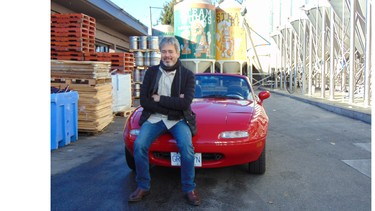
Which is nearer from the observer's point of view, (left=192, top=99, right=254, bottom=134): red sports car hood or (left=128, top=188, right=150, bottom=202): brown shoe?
(left=128, top=188, right=150, bottom=202): brown shoe

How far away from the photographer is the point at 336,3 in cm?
1363

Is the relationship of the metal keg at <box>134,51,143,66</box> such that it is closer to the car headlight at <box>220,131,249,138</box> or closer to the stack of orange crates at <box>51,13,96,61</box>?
the stack of orange crates at <box>51,13,96,61</box>

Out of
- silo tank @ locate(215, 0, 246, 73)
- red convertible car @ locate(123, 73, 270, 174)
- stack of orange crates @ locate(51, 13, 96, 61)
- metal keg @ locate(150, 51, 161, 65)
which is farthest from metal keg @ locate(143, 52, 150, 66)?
red convertible car @ locate(123, 73, 270, 174)

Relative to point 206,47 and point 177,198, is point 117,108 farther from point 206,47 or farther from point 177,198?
point 206,47

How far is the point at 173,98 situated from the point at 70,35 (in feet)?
27.2

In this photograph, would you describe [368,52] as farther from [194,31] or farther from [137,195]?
[194,31]

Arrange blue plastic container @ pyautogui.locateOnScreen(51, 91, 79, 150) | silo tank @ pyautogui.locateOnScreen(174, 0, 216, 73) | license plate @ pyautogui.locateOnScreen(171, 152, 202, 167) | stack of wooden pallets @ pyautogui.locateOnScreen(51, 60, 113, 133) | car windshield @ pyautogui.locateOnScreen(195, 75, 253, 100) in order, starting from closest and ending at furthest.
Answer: license plate @ pyautogui.locateOnScreen(171, 152, 202, 167), car windshield @ pyautogui.locateOnScreen(195, 75, 253, 100), blue plastic container @ pyautogui.locateOnScreen(51, 91, 79, 150), stack of wooden pallets @ pyautogui.locateOnScreen(51, 60, 113, 133), silo tank @ pyautogui.locateOnScreen(174, 0, 216, 73)

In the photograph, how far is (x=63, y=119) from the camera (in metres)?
6.10

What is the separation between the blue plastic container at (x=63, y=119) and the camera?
5786 millimetres

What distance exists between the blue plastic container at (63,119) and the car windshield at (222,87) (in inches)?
96.2

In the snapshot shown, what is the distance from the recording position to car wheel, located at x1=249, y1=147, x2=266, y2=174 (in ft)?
14.2

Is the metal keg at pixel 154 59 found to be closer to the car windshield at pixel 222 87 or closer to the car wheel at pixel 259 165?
the car windshield at pixel 222 87

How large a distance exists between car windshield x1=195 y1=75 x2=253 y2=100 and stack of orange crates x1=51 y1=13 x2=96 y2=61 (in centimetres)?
639
